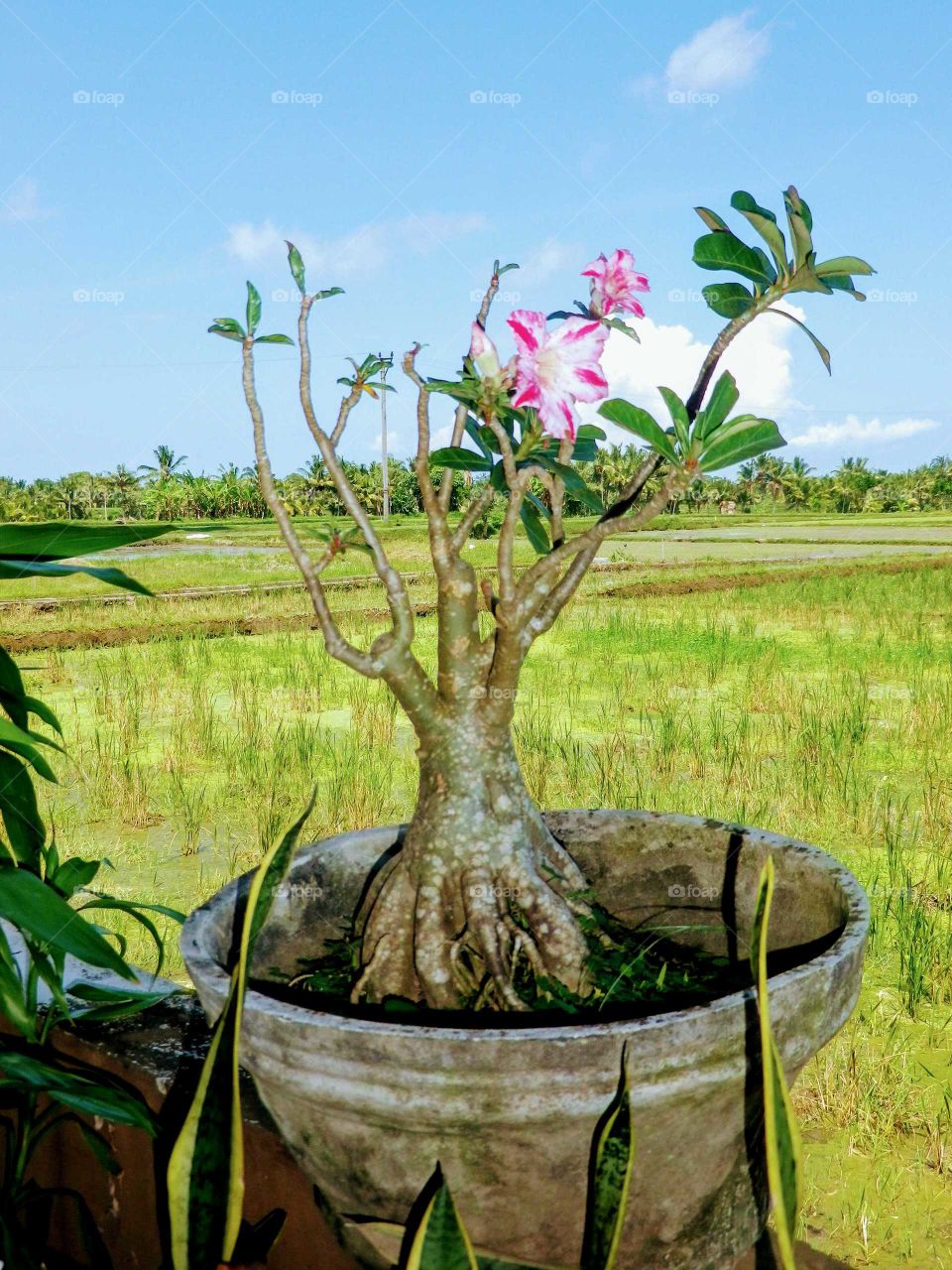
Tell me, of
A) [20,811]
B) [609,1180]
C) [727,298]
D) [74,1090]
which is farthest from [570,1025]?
[727,298]

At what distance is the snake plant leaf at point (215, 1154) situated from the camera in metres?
0.78

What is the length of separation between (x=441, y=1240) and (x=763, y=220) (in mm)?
870

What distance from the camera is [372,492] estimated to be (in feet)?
122

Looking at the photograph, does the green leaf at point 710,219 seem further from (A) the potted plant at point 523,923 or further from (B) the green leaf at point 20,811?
(B) the green leaf at point 20,811

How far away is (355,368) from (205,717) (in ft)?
10.4

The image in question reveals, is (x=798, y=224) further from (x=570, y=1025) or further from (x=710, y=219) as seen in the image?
(x=570, y=1025)

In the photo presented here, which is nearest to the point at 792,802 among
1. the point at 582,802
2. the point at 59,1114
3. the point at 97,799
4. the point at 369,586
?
the point at 582,802

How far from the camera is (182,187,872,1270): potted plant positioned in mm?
756

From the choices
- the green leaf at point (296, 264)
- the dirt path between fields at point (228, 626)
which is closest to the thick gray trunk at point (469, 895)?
the green leaf at point (296, 264)

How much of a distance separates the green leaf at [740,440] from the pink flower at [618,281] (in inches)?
7.1

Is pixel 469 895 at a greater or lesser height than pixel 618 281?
lesser

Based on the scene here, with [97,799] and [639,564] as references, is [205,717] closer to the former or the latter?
[97,799]

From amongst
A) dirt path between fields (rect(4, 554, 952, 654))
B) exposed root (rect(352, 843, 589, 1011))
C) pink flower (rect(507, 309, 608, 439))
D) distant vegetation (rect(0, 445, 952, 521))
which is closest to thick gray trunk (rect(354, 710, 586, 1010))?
exposed root (rect(352, 843, 589, 1011))

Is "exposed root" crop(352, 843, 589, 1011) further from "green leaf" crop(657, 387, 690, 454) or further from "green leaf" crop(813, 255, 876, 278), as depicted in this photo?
"green leaf" crop(813, 255, 876, 278)
